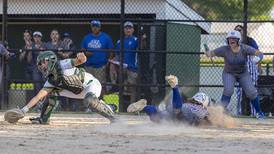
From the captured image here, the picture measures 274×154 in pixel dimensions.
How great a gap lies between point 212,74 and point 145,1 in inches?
143

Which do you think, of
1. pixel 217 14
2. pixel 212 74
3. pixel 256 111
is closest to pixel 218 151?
pixel 256 111

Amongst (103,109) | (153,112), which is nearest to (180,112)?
(153,112)

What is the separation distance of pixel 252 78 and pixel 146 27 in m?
2.70

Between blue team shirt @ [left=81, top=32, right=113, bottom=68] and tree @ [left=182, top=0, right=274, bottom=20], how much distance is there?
25.0ft

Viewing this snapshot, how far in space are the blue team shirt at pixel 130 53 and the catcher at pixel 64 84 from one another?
3767 millimetres

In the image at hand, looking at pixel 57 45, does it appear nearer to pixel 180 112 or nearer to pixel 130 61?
pixel 130 61

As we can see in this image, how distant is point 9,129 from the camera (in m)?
10.2

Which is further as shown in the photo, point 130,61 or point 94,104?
point 130,61

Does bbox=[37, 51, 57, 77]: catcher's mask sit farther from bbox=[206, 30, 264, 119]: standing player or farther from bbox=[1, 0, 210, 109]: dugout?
bbox=[1, 0, 210, 109]: dugout

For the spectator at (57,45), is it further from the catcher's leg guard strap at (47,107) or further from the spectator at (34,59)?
the catcher's leg guard strap at (47,107)

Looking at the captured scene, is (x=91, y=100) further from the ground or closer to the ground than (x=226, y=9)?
closer to the ground

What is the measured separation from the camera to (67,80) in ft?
34.6

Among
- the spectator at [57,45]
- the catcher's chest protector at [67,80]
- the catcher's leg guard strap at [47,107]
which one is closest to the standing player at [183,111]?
the catcher's chest protector at [67,80]

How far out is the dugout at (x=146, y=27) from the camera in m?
14.8
